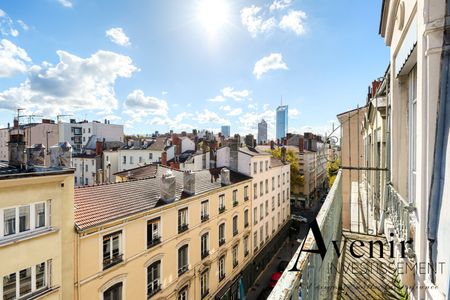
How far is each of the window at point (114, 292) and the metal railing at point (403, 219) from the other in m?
11.6

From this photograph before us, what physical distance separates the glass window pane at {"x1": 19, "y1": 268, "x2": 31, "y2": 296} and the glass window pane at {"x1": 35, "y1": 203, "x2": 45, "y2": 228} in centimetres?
145

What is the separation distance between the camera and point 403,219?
3330 mm

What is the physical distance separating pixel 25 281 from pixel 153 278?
5.98 m

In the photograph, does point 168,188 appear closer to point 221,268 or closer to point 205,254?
point 205,254

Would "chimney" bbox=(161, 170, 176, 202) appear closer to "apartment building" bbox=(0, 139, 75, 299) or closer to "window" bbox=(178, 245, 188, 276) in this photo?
"window" bbox=(178, 245, 188, 276)

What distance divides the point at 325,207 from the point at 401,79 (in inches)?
102

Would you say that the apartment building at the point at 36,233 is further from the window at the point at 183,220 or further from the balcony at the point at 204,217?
the balcony at the point at 204,217

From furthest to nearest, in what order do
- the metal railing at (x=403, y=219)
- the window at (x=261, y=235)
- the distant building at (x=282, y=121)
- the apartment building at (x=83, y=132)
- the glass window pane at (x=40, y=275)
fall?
the distant building at (x=282, y=121), the apartment building at (x=83, y=132), the window at (x=261, y=235), the glass window pane at (x=40, y=275), the metal railing at (x=403, y=219)

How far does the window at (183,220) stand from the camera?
611 inches

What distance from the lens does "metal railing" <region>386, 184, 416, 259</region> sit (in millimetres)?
2954

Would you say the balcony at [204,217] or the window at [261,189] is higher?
the window at [261,189]

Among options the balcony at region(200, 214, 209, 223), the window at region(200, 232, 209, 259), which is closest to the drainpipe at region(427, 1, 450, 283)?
the balcony at region(200, 214, 209, 223)

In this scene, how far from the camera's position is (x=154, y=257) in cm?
1354

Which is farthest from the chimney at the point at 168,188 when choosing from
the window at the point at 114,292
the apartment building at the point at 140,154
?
the apartment building at the point at 140,154
